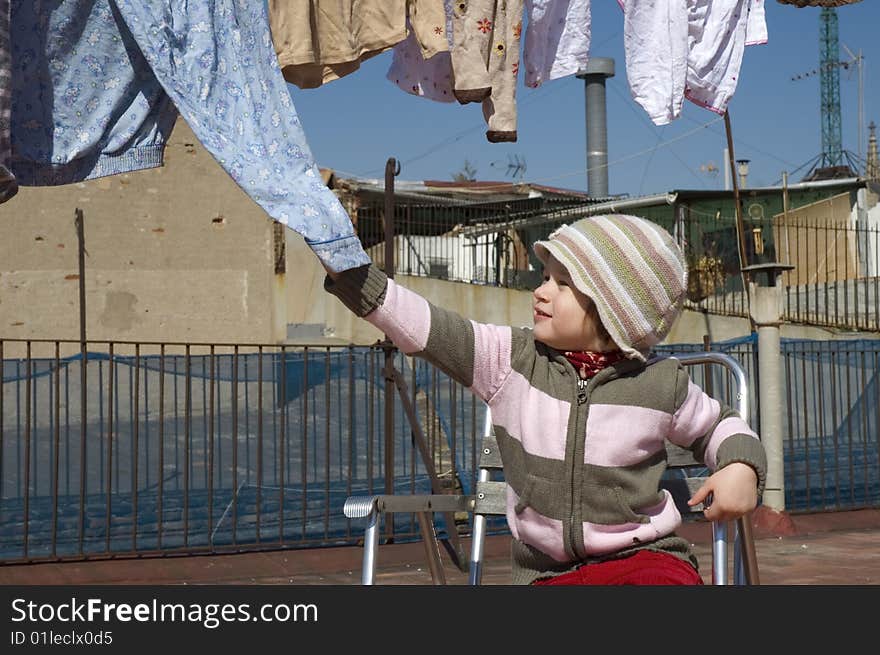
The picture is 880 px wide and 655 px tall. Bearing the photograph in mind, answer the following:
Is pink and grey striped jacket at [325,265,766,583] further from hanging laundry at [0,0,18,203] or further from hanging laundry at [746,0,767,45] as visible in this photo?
hanging laundry at [746,0,767,45]

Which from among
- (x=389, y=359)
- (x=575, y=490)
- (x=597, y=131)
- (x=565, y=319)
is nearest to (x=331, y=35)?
(x=565, y=319)

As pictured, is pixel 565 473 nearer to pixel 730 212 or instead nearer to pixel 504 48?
pixel 504 48

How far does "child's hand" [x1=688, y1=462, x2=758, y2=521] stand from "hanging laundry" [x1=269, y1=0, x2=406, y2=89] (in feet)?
7.21

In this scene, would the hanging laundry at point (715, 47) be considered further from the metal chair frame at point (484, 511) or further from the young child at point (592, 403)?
the young child at point (592, 403)

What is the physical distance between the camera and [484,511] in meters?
2.80

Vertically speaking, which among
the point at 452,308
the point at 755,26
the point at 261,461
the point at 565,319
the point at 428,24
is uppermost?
the point at 755,26

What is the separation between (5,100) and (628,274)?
1.69 meters

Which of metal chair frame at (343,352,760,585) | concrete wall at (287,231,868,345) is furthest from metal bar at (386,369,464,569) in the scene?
concrete wall at (287,231,868,345)

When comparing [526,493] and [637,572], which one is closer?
[637,572]

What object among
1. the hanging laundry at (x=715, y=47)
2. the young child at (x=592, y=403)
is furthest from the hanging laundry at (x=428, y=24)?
the young child at (x=592, y=403)

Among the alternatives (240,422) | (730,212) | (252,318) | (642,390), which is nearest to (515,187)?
(730,212)

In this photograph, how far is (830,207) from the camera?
21.3 meters

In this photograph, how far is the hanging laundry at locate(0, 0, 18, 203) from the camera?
A: 287cm

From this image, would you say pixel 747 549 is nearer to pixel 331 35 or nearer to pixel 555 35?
pixel 331 35
